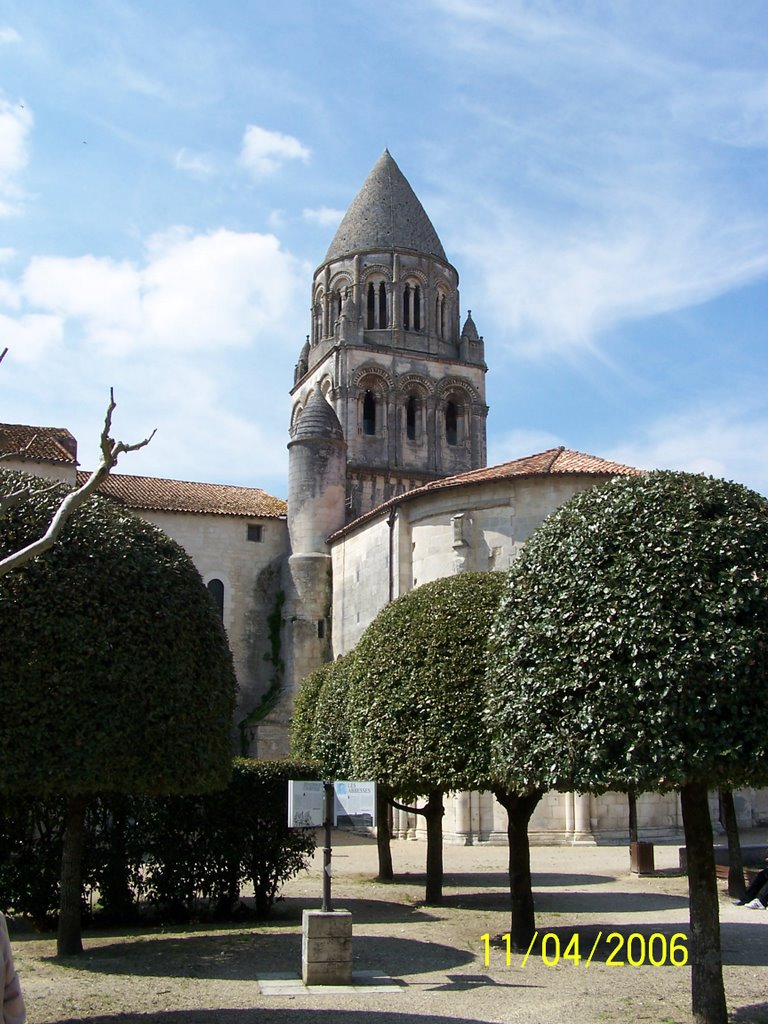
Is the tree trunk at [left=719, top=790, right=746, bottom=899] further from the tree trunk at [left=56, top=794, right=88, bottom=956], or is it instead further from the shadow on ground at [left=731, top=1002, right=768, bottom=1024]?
the tree trunk at [left=56, top=794, right=88, bottom=956]

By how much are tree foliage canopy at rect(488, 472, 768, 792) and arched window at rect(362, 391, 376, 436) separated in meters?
35.4

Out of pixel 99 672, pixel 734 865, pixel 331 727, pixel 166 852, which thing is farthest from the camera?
pixel 331 727

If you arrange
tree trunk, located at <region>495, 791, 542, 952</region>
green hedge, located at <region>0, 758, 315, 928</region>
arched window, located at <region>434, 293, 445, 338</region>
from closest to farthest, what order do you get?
tree trunk, located at <region>495, 791, 542, 952</region>
green hedge, located at <region>0, 758, 315, 928</region>
arched window, located at <region>434, 293, 445, 338</region>

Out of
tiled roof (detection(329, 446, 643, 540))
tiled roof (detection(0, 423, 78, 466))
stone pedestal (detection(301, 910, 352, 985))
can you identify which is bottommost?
stone pedestal (detection(301, 910, 352, 985))

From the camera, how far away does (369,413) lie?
149 ft

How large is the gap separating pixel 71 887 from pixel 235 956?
202 centimetres

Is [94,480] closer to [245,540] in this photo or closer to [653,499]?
[653,499]

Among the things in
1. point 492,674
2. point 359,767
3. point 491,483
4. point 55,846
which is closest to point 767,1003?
point 492,674

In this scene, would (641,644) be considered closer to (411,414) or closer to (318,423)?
(318,423)

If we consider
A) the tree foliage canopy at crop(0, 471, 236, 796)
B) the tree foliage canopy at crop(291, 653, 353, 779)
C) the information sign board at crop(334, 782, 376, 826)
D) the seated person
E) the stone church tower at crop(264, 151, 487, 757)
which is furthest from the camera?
the stone church tower at crop(264, 151, 487, 757)

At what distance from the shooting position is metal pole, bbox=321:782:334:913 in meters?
10.2

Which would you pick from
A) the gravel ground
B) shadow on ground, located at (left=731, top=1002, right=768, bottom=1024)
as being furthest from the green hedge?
shadow on ground, located at (left=731, top=1002, right=768, bottom=1024)

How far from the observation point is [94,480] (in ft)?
27.0
